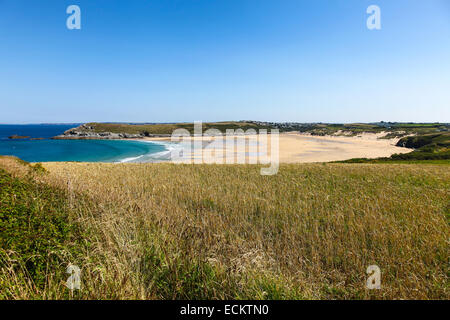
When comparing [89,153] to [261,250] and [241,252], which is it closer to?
[241,252]

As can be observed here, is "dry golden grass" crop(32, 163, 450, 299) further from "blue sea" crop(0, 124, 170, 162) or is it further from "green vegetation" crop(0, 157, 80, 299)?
"blue sea" crop(0, 124, 170, 162)

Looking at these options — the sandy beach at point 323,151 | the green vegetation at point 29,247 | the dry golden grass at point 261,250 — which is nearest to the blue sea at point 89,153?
the sandy beach at point 323,151

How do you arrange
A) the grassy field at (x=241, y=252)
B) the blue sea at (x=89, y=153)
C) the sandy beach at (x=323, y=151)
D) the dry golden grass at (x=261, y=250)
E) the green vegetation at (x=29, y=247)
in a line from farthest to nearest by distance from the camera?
Result: the blue sea at (x=89, y=153)
the sandy beach at (x=323, y=151)
the dry golden grass at (x=261, y=250)
the grassy field at (x=241, y=252)
the green vegetation at (x=29, y=247)

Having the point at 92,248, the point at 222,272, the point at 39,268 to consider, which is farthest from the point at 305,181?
the point at 39,268

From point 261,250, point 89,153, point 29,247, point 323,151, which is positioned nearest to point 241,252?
point 261,250

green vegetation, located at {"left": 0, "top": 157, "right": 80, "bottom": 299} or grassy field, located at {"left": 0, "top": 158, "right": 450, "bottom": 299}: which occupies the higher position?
green vegetation, located at {"left": 0, "top": 157, "right": 80, "bottom": 299}

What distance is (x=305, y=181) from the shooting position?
13875mm

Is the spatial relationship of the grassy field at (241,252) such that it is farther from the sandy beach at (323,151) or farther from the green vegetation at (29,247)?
the sandy beach at (323,151)

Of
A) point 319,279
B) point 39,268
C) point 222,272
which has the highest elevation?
point 39,268

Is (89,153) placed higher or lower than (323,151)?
lower

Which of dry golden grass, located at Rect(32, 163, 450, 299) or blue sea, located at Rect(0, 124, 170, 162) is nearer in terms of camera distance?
dry golden grass, located at Rect(32, 163, 450, 299)

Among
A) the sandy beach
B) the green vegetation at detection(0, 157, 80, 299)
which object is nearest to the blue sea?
the sandy beach
